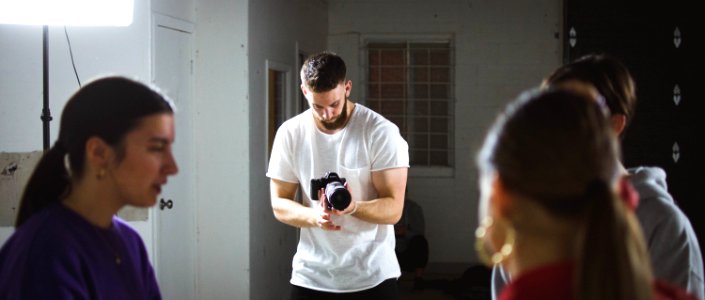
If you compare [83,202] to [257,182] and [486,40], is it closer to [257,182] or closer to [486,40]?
[257,182]

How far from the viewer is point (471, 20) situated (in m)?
7.22

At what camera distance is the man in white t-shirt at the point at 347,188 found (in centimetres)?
269

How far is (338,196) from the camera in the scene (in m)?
2.53

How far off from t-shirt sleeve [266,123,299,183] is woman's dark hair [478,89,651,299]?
6.20 ft

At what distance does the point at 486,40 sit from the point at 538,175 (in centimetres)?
643

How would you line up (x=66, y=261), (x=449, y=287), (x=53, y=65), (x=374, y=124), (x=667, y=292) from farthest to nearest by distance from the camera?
(x=449, y=287), (x=53, y=65), (x=374, y=124), (x=66, y=261), (x=667, y=292)

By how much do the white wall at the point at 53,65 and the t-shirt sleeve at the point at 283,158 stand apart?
1.28 meters

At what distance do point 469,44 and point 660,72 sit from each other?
1.66 m

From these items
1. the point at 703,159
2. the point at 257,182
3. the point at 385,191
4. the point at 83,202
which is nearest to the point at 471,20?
the point at 703,159

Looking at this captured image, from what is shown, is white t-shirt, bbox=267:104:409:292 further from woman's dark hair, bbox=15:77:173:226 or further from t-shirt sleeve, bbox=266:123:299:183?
woman's dark hair, bbox=15:77:173:226

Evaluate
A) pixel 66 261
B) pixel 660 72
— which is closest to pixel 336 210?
pixel 66 261

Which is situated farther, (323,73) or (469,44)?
(469,44)

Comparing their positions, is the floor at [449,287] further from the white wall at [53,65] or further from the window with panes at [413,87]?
the white wall at [53,65]

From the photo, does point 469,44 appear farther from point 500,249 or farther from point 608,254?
point 608,254
